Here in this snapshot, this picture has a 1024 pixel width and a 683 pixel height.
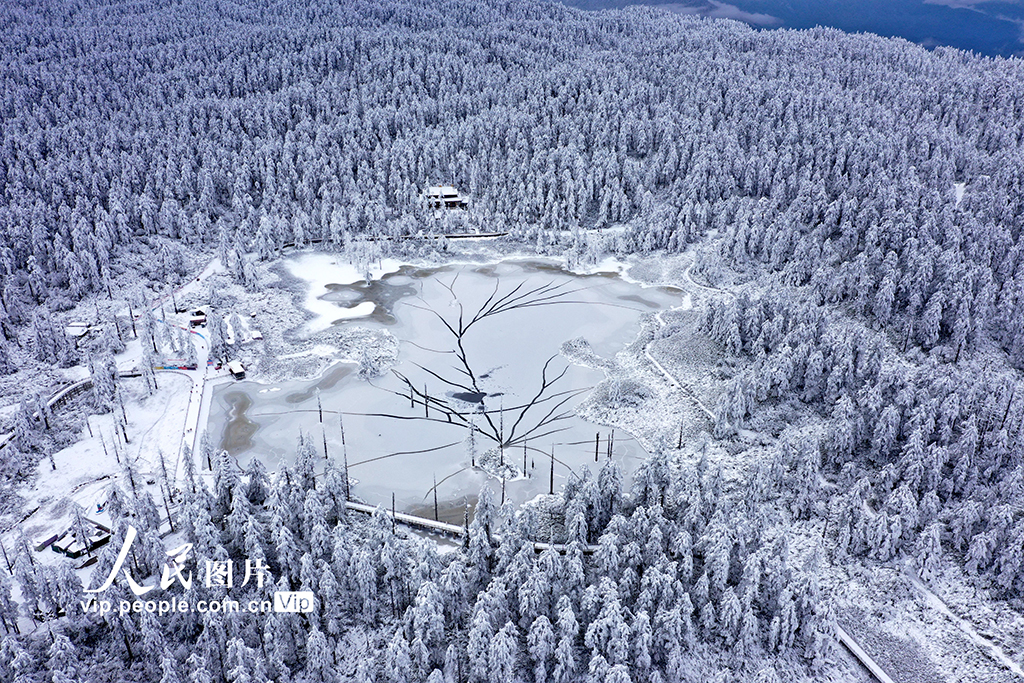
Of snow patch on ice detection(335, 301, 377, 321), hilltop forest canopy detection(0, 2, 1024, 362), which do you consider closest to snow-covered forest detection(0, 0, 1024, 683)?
hilltop forest canopy detection(0, 2, 1024, 362)

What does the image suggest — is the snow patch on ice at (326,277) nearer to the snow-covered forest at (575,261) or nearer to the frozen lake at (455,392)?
the frozen lake at (455,392)

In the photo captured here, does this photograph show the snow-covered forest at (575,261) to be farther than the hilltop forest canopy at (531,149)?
No

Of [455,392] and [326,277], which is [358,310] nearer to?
[326,277]

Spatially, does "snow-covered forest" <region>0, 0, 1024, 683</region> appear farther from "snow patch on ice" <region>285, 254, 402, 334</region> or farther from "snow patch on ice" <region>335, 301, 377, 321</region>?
"snow patch on ice" <region>335, 301, 377, 321</region>

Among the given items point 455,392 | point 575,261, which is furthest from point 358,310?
point 575,261

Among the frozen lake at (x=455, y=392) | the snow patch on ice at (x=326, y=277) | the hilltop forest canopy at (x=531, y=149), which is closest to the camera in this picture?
the frozen lake at (x=455, y=392)

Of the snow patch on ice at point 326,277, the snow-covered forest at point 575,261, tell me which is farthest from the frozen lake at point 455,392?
the snow-covered forest at point 575,261
